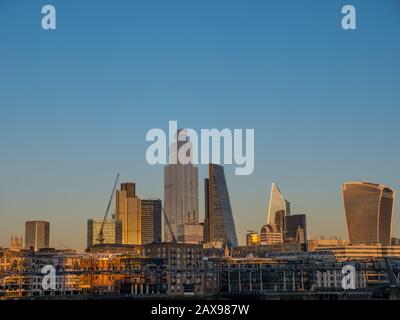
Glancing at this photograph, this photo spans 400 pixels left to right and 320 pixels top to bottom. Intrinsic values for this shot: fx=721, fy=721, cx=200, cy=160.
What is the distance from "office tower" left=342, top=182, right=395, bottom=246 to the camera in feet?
326

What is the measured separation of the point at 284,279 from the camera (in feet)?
195

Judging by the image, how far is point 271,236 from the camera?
10588 cm

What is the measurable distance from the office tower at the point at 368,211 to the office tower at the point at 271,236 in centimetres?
1018

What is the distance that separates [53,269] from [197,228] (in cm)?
5032

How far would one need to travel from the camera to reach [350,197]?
102 metres

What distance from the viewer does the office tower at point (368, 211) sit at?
3912 inches

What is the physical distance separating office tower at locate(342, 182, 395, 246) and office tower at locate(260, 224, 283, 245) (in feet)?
33.4
